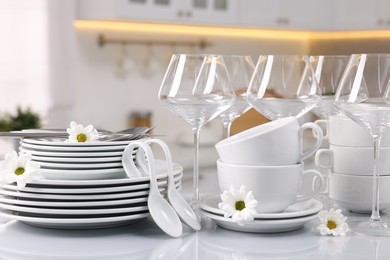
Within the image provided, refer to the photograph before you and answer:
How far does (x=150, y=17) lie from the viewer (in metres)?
3.78

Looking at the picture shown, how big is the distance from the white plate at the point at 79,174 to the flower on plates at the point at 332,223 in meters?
0.35

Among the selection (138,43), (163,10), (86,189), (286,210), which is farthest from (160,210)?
(138,43)

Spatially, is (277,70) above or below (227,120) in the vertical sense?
above

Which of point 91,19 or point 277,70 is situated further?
point 91,19

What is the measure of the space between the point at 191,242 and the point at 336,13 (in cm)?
389

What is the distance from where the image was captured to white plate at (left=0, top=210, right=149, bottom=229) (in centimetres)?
108

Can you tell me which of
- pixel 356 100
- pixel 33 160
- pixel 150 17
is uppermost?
pixel 150 17

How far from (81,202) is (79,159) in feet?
0.28

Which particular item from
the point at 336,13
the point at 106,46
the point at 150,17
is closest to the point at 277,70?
the point at 150,17

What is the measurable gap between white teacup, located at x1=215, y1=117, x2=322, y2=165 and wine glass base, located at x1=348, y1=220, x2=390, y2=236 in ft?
0.51

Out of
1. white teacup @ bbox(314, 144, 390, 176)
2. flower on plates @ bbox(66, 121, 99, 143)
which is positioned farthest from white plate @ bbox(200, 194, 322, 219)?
flower on plates @ bbox(66, 121, 99, 143)

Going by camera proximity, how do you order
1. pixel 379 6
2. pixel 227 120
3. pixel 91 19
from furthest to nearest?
pixel 379 6
pixel 91 19
pixel 227 120

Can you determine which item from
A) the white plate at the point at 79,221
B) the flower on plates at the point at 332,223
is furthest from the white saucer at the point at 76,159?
the flower on plates at the point at 332,223

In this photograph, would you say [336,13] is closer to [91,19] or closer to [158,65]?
[158,65]
